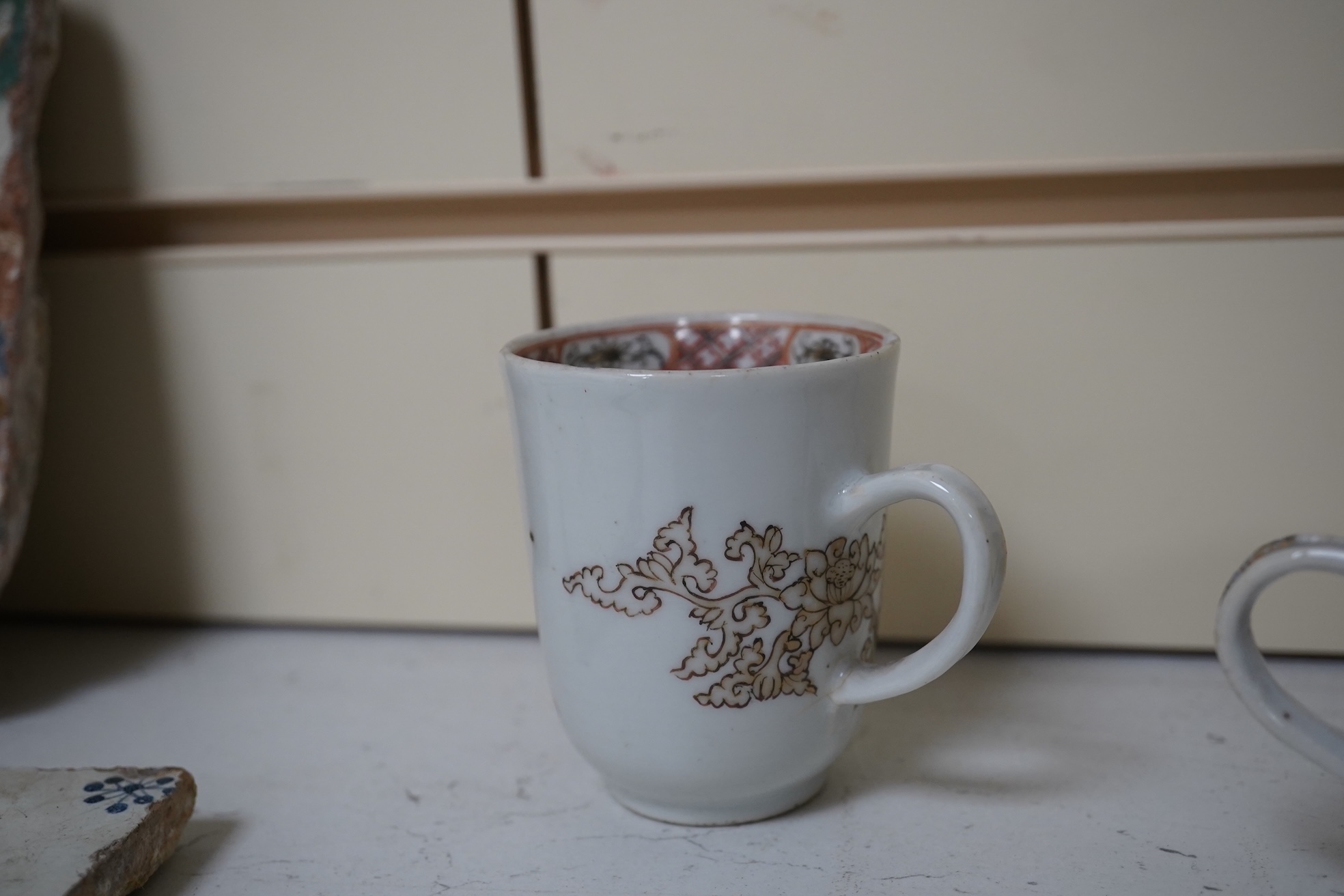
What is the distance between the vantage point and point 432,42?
1.40 feet

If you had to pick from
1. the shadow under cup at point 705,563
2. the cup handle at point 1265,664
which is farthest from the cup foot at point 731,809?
the cup handle at point 1265,664

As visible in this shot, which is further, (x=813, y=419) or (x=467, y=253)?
(x=467, y=253)

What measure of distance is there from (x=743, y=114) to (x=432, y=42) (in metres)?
0.14

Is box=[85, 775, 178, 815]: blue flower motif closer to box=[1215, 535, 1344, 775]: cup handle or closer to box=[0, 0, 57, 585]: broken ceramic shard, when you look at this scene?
box=[0, 0, 57, 585]: broken ceramic shard

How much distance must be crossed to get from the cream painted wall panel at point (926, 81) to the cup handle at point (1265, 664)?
20cm

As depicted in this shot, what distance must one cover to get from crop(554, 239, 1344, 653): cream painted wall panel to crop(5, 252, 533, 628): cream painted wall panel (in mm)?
72

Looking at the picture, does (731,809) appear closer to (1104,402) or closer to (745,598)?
(745,598)

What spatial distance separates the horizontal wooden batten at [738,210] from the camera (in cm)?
40

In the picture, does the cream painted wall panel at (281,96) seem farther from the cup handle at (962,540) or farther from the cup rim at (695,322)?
the cup handle at (962,540)

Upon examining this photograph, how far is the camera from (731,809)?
333mm

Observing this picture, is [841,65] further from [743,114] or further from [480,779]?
[480,779]

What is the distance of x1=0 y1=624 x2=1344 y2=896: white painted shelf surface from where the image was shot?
0.31 m

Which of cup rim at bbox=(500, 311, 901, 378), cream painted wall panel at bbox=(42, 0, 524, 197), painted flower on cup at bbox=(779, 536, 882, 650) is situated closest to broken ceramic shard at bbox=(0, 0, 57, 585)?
cream painted wall panel at bbox=(42, 0, 524, 197)

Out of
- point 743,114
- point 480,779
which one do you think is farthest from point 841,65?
point 480,779
